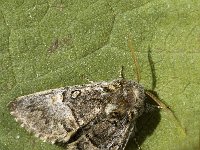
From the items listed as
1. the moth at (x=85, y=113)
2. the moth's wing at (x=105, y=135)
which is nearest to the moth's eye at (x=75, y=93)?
the moth at (x=85, y=113)

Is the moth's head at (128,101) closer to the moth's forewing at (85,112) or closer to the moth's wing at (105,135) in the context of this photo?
the moth's forewing at (85,112)

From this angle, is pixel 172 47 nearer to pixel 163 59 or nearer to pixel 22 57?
pixel 163 59

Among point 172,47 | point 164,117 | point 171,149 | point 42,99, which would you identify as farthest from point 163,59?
point 42,99

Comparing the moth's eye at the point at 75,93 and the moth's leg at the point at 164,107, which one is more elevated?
the moth's eye at the point at 75,93

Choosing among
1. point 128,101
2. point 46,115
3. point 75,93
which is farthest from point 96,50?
point 46,115

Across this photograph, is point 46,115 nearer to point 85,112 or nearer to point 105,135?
point 85,112

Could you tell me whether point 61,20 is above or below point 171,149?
above
